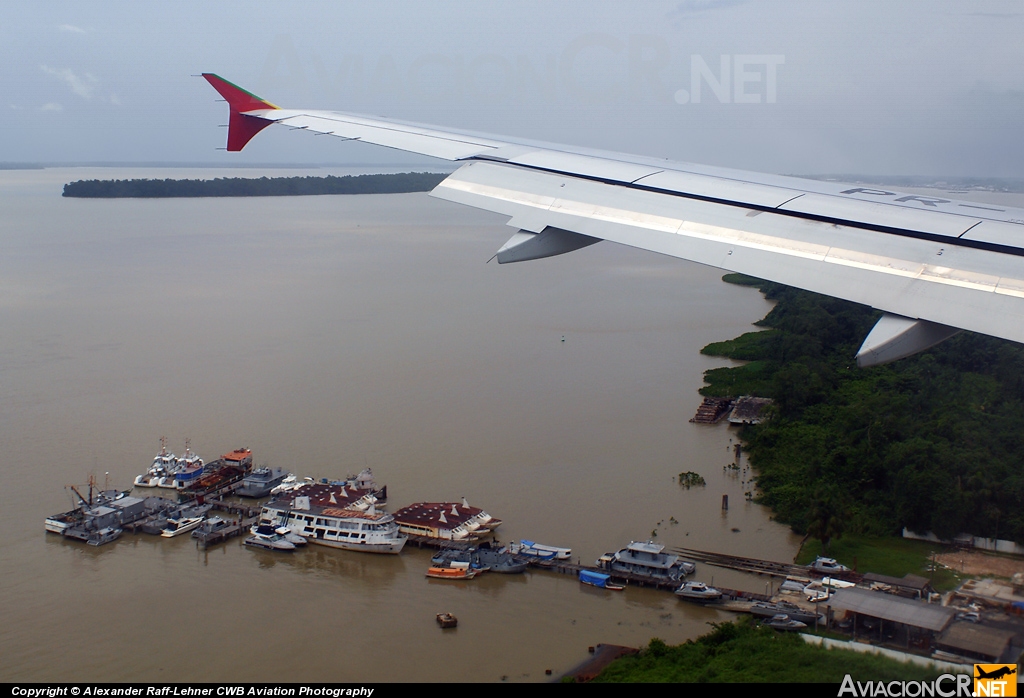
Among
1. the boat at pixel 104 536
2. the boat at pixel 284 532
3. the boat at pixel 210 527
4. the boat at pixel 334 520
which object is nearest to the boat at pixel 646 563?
the boat at pixel 334 520

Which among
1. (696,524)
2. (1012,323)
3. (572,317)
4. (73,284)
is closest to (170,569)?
(696,524)

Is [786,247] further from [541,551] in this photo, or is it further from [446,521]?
[446,521]

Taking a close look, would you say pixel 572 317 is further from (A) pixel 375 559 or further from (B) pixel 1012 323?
(B) pixel 1012 323

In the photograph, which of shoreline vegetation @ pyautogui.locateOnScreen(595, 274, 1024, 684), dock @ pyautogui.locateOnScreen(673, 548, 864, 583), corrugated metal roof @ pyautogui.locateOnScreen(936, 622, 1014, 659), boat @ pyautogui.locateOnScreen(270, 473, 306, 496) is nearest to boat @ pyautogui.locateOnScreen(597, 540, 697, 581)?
dock @ pyautogui.locateOnScreen(673, 548, 864, 583)

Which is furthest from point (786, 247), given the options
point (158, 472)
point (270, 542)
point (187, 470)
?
point (158, 472)

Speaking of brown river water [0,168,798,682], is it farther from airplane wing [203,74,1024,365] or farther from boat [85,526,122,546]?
airplane wing [203,74,1024,365]
